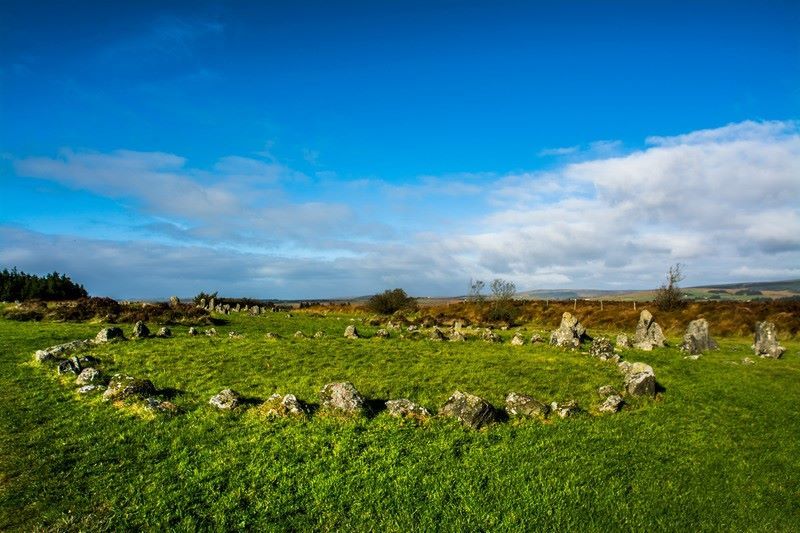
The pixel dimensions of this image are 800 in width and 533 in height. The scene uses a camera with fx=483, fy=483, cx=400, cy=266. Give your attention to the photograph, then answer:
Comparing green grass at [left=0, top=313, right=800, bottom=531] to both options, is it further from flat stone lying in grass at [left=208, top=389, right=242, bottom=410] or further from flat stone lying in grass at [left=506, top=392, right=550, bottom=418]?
flat stone lying in grass at [left=506, top=392, right=550, bottom=418]

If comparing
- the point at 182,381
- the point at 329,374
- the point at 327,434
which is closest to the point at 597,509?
the point at 327,434

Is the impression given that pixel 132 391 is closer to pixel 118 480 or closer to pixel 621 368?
pixel 118 480

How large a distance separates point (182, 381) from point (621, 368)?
21115 millimetres

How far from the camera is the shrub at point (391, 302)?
301 ft

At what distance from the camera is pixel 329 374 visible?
2181 centimetres

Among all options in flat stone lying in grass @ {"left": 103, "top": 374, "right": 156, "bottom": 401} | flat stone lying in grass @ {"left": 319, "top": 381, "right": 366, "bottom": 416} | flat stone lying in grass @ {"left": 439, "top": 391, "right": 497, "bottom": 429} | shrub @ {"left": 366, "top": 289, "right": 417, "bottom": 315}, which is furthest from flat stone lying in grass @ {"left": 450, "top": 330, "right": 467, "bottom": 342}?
shrub @ {"left": 366, "top": 289, "right": 417, "bottom": 315}

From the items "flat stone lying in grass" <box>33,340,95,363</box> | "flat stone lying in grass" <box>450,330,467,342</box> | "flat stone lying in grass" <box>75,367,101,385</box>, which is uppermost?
"flat stone lying in grass" <box>33,340,95,363</box>

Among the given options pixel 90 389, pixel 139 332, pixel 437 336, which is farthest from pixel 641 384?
pixel 139 332

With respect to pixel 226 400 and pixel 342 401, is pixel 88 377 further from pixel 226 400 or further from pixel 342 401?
pixel 342 401

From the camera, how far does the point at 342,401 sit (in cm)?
1636

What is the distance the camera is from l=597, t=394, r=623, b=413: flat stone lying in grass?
18.1 meters

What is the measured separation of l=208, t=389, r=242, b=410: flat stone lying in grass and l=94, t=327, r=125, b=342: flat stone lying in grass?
16082mm

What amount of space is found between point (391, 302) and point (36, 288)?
55567mm

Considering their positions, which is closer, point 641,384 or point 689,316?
point 641,384
